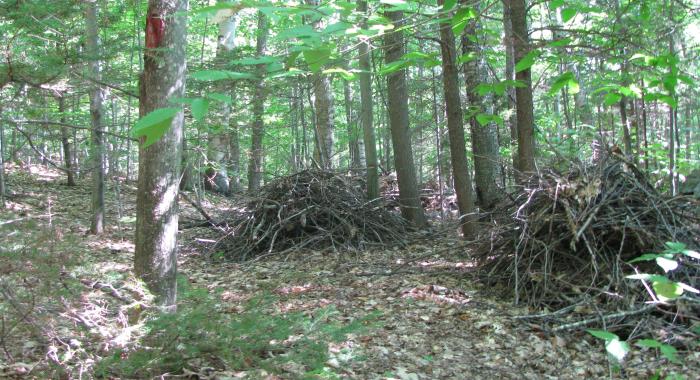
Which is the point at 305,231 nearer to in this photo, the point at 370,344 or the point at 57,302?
the point at 370,344

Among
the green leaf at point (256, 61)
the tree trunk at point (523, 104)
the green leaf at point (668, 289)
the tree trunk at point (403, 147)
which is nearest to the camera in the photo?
the green leaf at point (256, 61)

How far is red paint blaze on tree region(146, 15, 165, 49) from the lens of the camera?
151 inches

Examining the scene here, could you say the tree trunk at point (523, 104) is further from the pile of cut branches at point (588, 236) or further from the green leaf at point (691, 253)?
the green leaf at point (691, 253)

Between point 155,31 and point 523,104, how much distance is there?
371cm

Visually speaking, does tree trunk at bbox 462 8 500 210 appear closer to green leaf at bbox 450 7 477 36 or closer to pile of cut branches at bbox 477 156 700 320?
pile of cut branches at bbox 477 156 700 320

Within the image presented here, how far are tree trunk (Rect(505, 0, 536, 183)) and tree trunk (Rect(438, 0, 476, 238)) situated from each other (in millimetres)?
1223

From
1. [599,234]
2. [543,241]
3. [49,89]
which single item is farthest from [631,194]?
[49,89]

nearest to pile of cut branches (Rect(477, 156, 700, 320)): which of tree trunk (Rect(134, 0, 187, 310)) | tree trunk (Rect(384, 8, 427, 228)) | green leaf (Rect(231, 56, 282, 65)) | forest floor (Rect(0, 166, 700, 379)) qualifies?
forest floor (Rect(0, 166, 700, 379))

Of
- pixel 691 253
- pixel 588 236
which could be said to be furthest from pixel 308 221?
pixel 691 253

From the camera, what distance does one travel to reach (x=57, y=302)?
9.30 ft

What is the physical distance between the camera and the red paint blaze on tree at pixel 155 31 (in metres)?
3.84

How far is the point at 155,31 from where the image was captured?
12.6 feet

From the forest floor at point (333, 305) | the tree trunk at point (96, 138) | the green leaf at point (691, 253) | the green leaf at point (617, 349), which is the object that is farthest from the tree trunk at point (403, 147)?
the green leaf at point (617, 349)

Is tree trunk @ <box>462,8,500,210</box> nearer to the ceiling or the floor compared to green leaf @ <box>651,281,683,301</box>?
nearer to the ceiling
